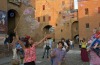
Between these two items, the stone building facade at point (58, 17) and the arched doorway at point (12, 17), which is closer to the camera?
the arched doorway at point (12, 17)

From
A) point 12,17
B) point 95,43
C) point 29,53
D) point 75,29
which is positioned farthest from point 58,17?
point 95,43

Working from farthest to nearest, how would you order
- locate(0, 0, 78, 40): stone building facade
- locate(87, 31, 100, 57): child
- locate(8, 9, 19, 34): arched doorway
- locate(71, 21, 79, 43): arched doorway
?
locate(71, 21, 79, 43): arched doorway
locate(0, 0, 78, 40): stone building facade
locate(8, 9, 19, 34): arched doorway
locate(87, 31, 100, 57): child

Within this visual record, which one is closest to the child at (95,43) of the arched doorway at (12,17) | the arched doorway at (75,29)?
the arched doorway at (12,17)

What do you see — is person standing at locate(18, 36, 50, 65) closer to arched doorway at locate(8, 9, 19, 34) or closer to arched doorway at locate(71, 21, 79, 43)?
arched doorway at locate(8, 9, 19, 34)

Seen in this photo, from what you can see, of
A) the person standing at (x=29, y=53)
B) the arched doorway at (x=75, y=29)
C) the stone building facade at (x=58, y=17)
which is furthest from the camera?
the arched doorway at (x=75, y=29)

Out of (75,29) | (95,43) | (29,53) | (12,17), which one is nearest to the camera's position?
(95,43)

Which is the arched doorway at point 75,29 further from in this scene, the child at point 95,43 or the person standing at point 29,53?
the child at point 95,43

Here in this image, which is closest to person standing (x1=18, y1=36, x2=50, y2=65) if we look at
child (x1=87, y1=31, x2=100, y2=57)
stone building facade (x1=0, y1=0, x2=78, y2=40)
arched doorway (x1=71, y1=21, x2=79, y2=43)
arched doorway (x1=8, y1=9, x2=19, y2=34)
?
child (x1=87, y1=31, x2=100, y2=57)

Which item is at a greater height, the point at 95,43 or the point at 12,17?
the point at 12,17

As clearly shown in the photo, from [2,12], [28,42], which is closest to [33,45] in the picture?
[28,42]

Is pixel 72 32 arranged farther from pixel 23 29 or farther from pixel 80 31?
pixel 23 29

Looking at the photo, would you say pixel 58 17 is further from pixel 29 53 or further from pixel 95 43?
pixel 95 43

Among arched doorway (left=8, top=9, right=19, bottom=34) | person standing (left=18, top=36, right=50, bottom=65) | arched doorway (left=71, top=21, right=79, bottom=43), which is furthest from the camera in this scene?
arched doorway (left=71, top=21, right=79, bottom=43)

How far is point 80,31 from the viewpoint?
2477 inches
